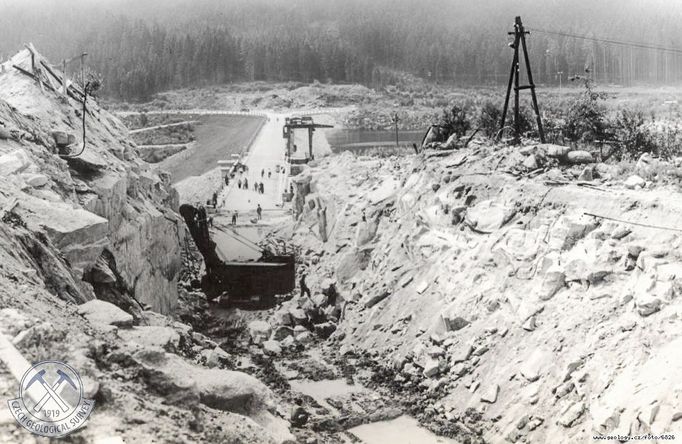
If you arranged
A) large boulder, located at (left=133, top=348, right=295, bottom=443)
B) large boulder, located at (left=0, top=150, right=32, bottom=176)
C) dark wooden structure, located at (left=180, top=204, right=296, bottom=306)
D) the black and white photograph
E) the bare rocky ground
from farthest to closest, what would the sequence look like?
dark wooden structure, located at (left=180, top=204, right=296, bottom=306) → large boulder, located at (left=0, top=150, right=32, bottom=176) → the black and white photograph → large boulder, located at (left=133, top=348, right=295, bottom=443) → the bare rocky ground

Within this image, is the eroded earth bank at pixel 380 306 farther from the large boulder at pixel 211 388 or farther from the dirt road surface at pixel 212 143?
the dirt road surface at pixel 212 143

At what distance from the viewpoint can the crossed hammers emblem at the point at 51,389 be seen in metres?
5.68

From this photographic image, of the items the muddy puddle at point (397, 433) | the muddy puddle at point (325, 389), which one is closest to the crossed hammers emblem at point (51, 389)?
the muddy puddle at point (397, 433)

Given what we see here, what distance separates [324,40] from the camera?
100 meters

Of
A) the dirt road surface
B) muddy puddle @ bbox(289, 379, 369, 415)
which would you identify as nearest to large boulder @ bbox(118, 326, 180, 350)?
muddy puddle @ bbox(289, 379, 369, 415)

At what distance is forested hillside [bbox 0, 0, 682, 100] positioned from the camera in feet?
244

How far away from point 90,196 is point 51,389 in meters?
11.2

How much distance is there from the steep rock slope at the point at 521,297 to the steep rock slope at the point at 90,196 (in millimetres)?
5886

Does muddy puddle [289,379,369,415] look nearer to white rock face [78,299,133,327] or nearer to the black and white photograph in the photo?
the black and white photograph

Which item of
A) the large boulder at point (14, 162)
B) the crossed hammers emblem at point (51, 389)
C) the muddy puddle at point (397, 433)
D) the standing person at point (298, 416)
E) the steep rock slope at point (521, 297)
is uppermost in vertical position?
the large boulder at point (14, 162)

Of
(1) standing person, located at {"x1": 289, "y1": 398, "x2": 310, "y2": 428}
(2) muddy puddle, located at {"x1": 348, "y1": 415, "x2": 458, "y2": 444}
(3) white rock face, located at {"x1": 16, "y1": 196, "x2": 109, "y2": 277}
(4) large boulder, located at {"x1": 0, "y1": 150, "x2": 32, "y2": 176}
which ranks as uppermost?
(4) large boulder, located at {"x1": 0, "y1": 150, "x2": 32, "y2": 176}

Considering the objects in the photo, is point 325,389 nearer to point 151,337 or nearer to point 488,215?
point 488,215

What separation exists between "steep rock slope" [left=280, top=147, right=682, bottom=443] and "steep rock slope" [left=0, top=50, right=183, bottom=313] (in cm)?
589

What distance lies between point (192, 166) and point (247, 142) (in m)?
5.65
